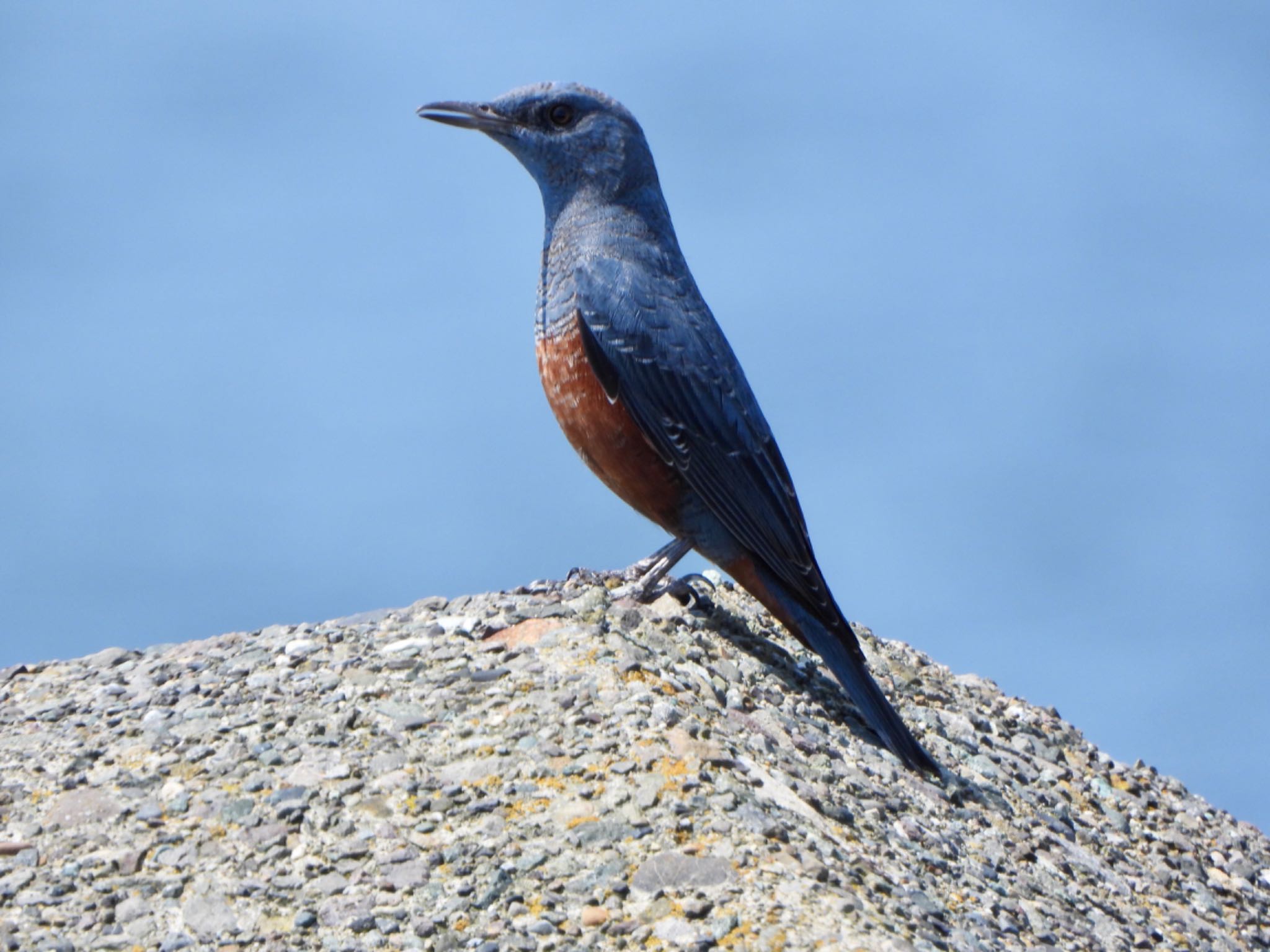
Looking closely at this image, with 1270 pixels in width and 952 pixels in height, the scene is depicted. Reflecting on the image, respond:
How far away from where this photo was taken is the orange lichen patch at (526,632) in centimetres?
589

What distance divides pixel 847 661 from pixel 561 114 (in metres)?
2.94

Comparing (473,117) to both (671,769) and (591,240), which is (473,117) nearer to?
(591,240)

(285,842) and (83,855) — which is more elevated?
(285,842)

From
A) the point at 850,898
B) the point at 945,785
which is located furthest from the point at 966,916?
the point at 945,785

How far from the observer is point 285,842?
473 cm

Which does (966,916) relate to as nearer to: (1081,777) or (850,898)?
(850,898)

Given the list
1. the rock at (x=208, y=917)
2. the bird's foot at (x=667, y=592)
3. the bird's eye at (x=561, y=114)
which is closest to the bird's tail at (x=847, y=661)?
the bird's foot at (x=667, y=592)

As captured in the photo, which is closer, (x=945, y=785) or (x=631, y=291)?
(x=945, y=785)

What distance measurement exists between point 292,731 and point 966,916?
247 cm

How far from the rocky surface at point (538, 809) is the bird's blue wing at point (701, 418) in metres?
0.50

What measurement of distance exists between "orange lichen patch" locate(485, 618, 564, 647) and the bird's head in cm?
206

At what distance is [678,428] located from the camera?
6242 mm

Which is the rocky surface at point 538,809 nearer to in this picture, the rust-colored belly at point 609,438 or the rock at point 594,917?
the rock at point 594,917

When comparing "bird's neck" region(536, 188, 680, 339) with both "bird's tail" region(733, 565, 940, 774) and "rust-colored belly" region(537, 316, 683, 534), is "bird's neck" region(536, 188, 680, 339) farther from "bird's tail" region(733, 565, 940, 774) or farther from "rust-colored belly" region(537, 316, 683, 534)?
"bird's tail" region(733, 565, 940, 774)
